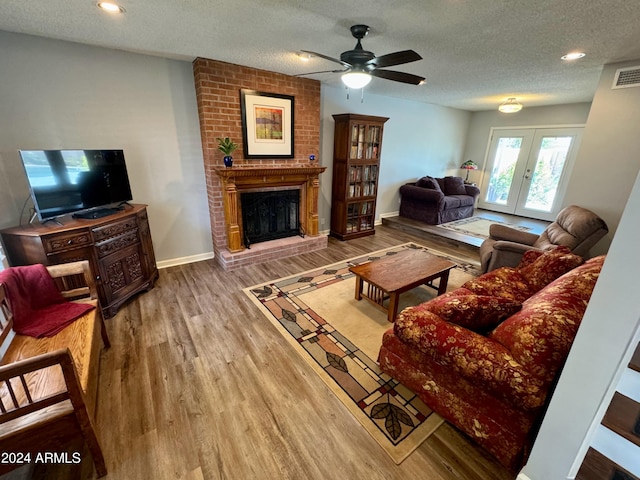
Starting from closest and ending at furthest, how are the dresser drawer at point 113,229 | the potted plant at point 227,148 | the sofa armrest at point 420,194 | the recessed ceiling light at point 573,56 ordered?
the dresser drawer at point 113,229
the recessed ceiling light at point 573,56
the potted plant at point 227,148
the sofa armrest at point 420,194

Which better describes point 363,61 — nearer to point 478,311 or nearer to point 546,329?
point 478,311

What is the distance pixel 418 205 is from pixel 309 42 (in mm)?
4042

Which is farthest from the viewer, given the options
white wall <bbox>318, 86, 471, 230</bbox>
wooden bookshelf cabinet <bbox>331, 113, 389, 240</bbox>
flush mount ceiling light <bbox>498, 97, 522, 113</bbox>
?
flush mount ceiling light <bbox>498, 97, 522, 113</bbox>

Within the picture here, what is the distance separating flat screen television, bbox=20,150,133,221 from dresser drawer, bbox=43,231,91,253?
0.91ft

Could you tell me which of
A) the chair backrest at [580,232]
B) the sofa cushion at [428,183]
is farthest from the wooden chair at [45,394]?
the sofa cushion at [428,183]

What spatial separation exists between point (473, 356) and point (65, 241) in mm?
3033

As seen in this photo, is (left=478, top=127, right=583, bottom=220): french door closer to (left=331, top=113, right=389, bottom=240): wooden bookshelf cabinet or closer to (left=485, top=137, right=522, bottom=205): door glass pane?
(left=485, top=137, right=522, bottom=205): door glass pane

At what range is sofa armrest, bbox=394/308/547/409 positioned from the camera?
1.19 m

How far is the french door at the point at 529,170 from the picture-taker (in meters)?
5.78

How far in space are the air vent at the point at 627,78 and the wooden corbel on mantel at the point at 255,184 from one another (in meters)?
3.33

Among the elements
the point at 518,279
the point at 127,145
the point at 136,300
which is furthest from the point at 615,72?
the point at 136,300

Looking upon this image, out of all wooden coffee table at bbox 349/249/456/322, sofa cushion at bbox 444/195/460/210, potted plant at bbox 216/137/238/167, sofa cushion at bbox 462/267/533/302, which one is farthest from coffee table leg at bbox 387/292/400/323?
sofa cushion at bbox 444/195/460/210

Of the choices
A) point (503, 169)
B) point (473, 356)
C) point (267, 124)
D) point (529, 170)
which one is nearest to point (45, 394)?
point (473, 356)

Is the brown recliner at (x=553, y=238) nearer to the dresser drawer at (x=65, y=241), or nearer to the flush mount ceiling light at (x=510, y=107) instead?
the flush mount ceiling light at (x=510, y=107)
